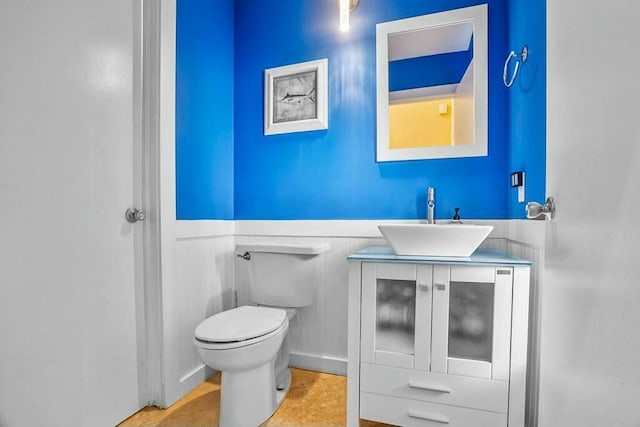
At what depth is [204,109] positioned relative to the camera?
1681 mm

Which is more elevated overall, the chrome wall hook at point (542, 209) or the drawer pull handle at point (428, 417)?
the chrome wall hook at point (542, 209)

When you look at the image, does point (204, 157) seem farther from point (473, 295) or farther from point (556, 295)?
point (556, 295)

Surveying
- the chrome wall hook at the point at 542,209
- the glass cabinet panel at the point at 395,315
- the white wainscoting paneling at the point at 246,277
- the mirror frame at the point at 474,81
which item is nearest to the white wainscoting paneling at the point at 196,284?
the white wainscoting paneling at the point at 246,277

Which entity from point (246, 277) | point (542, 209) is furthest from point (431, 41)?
point (246, 277)

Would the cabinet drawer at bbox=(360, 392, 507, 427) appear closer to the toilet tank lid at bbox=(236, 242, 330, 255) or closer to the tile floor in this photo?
the tile floor

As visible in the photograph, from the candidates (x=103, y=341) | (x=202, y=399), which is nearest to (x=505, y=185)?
(x=202, y=399)

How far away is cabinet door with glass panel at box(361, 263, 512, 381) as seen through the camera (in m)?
1.05

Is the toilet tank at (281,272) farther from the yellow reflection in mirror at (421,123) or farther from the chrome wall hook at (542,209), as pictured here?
the chrome wall hook at (542,209)

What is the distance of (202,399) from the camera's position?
1457 mm

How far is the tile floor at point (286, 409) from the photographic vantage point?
1.29 m

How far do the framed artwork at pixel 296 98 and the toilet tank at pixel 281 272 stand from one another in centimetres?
77

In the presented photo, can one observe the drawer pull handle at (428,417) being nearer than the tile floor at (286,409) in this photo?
Yes

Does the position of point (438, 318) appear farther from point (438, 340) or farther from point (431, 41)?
A: point (431, 41)

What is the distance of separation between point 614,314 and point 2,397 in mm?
1625
